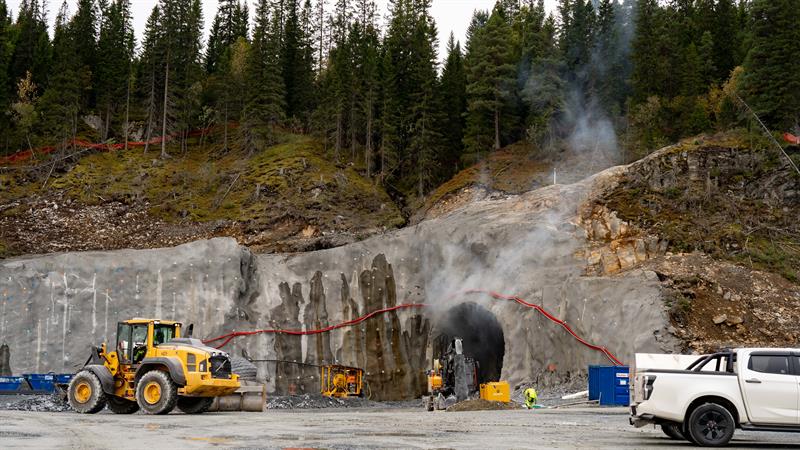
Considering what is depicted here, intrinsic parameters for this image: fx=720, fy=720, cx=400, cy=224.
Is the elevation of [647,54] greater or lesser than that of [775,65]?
greater

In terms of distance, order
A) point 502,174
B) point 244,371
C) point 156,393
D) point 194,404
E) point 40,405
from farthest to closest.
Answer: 1. point 502,174
2. point 244,371
3. point 40,405
4. point 194,404
5. point 156,393

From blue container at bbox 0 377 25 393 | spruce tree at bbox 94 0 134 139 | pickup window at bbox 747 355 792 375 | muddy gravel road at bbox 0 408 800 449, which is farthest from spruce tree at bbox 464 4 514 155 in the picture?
pickup window at bbox 747 355 792 375

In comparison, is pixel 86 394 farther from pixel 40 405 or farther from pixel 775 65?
pixel 775 65

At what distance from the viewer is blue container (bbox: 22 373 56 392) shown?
1240 inches

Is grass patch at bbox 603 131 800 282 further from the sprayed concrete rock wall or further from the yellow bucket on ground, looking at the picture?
the yellow bucket on ground

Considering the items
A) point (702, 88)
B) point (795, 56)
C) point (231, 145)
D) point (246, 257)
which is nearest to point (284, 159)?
point (231, 145)

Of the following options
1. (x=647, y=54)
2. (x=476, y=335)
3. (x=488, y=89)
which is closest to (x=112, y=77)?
(x=488, y=89)

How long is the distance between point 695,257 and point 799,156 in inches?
420

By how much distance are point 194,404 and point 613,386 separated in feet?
46.5

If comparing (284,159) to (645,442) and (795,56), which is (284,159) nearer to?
(795,56)

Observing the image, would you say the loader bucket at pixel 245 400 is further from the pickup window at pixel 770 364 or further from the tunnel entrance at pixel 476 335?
the pickup window at pixel 770 364

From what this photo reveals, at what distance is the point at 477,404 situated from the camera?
25.2m

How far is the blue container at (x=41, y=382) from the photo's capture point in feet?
103

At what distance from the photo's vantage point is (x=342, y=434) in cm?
1451
